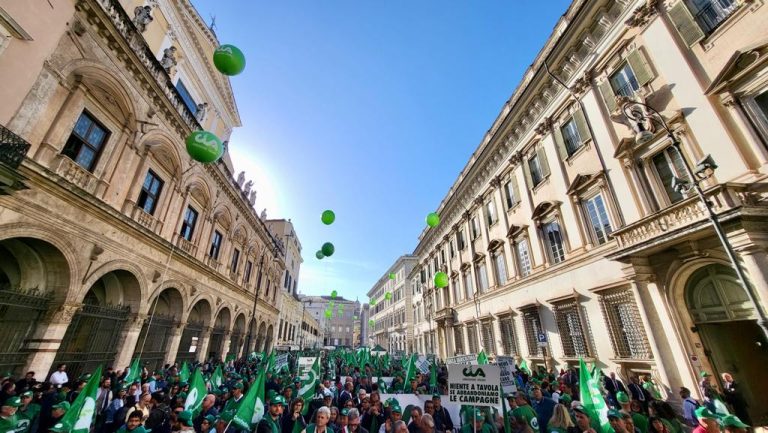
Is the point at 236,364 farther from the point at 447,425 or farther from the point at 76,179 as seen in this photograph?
the point at 447,425

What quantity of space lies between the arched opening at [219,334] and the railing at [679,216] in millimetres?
23929

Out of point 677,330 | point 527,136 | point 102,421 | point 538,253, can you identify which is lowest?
point 102,421

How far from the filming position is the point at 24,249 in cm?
945

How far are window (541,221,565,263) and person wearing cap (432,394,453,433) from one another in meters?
10.6

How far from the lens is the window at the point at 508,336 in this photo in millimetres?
17656

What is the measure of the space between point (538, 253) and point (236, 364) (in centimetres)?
1887

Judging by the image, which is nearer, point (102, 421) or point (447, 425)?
point (447, 425)

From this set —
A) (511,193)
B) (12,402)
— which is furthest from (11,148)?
(511,193)

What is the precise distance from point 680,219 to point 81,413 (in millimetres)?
14995

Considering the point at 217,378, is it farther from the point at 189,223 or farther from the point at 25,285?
the point at 189,223

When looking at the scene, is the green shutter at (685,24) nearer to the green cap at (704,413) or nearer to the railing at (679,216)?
the railing at (679,216)

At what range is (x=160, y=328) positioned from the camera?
15.4m

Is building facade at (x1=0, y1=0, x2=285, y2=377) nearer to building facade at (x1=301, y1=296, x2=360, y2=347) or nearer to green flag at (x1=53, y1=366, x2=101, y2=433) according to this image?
green flag at (x1=53, y1=366, x2=101, y2=433)

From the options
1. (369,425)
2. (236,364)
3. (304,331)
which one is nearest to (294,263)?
(304,331)
